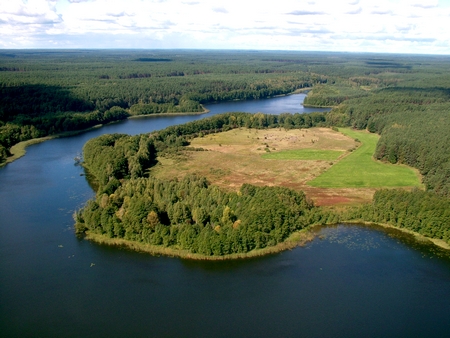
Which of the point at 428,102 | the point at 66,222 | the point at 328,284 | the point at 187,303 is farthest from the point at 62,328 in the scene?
the point at 428,102

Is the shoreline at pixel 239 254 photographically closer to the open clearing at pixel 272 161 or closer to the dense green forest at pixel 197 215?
the dense green forest at pixel 197 215

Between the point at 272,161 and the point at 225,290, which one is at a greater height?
the point at 225,290

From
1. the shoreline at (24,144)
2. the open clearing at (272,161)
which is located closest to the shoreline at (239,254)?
the open clearing at (272,161)

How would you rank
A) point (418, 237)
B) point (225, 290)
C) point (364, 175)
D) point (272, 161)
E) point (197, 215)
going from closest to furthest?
point (225, 290) < point (197, 215) < point (418, 237) < point (364, 175) < point (272, 161)

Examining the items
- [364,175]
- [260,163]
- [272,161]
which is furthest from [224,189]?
[364,175]

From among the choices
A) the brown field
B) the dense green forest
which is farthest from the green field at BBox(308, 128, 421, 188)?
the dense green forest

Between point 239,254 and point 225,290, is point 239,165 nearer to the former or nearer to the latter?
point 239,254

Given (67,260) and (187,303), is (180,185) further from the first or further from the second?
(187,303)

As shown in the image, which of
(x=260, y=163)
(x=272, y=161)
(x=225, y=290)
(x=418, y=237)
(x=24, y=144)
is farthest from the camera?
(x=24, y=144)
